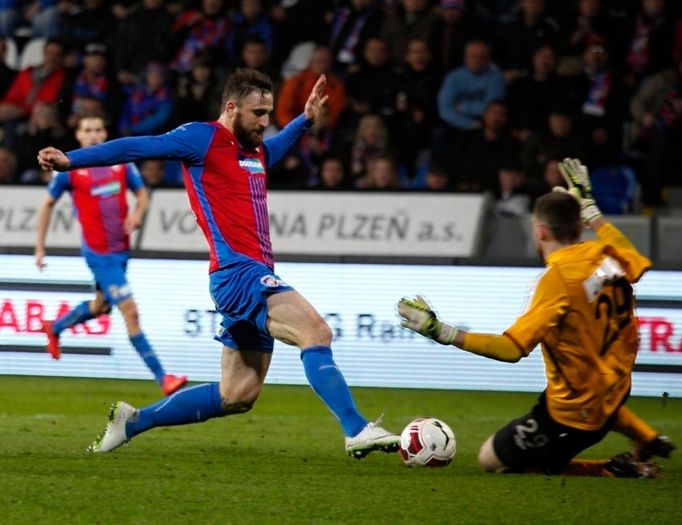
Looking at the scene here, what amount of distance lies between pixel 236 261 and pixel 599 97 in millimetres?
8120

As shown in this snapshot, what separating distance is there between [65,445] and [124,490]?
5.71 feet

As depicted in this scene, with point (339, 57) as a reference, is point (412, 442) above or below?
below

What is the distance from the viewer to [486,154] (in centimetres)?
1388

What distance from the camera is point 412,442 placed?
655cm

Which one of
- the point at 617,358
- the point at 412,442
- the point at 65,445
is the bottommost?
the point at 65,445

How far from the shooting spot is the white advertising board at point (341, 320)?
10883 mm

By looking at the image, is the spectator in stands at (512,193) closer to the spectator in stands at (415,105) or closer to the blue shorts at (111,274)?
the spectator in stands at (415,105)

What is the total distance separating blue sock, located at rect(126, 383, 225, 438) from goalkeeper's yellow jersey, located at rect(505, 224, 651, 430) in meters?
1.63

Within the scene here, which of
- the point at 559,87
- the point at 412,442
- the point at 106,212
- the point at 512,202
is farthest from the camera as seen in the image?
the point at 559,87

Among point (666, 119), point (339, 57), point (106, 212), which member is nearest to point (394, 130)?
point (339, 57)

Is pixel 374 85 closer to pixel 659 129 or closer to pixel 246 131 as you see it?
pixel 659 129

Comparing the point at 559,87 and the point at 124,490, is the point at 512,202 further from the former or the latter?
the point at 124,490

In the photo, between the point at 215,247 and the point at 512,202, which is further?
the point at 512,202

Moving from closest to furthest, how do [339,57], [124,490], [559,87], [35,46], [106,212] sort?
[124,490]
[106,212]
[559,87]
[339,57]
[35,46]
